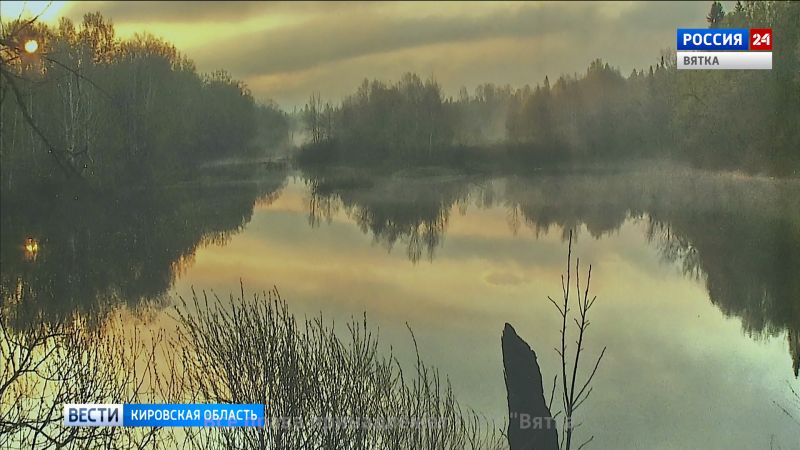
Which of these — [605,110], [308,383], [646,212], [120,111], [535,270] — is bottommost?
[308,383]

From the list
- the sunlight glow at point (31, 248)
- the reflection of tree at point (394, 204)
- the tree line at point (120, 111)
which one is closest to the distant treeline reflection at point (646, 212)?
the reflection of tree at point (394, 204)

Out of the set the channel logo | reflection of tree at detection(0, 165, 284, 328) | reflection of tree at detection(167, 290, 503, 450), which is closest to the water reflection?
reflection of tree at detection(0, 165, 284, 328)

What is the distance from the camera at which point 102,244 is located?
2303mm

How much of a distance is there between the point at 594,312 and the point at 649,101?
2.71 ft

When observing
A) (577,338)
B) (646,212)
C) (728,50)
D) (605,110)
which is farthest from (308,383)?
(728,50)

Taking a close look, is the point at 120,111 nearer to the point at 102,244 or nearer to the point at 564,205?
the point at 102,244

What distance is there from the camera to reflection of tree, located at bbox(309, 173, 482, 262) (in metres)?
2.36

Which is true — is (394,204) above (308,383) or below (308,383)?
above

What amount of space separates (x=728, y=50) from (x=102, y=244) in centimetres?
241

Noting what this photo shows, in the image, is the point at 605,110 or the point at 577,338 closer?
the point at 577,338

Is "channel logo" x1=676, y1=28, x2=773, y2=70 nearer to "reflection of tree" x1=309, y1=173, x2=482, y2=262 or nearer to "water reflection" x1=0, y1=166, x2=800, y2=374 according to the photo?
"water reflection" x1=0, y1=166, x2=800, y2=374

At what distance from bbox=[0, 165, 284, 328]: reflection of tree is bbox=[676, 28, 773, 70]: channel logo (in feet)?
5.71

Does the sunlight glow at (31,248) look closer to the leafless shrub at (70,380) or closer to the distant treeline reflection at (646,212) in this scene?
the leafless shrub at (70,380)

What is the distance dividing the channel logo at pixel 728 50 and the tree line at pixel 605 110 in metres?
0.03
